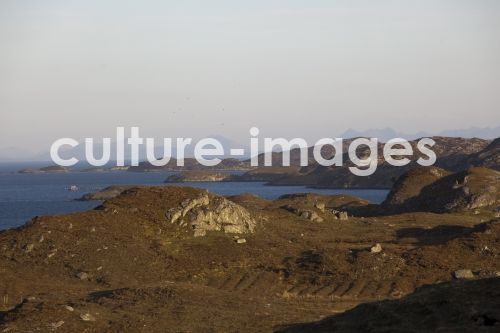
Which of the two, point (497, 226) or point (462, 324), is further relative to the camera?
point (497, 226)

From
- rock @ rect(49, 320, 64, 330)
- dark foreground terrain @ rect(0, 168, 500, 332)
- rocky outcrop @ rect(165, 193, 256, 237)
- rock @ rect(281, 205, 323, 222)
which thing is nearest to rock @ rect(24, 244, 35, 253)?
dark foreground terrain @ rect(0, 168, 500, 332)

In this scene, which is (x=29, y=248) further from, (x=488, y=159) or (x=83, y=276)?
(x=488, y=159)

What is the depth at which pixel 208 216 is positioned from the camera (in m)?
53.2

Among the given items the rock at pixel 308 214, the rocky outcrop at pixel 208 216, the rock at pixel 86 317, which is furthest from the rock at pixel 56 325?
the rock at pixel 308 214

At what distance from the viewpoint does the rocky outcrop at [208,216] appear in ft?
173

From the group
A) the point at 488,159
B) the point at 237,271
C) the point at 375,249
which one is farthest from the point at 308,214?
the point at 488,159

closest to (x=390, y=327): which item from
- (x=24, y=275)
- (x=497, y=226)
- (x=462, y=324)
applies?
(x=462, y=324)

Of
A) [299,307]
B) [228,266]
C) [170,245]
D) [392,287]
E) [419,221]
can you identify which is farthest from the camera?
[419,221]

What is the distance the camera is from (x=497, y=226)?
5278 centimetres

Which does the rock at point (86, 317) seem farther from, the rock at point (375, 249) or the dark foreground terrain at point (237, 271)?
the rock at point (375, 249)

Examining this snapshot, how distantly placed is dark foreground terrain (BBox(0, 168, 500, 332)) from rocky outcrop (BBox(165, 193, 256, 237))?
3.6 inches

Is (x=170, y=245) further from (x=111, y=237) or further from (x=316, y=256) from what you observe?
(x=316, y=256)

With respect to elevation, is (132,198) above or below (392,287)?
above

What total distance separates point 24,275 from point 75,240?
16.3ft
